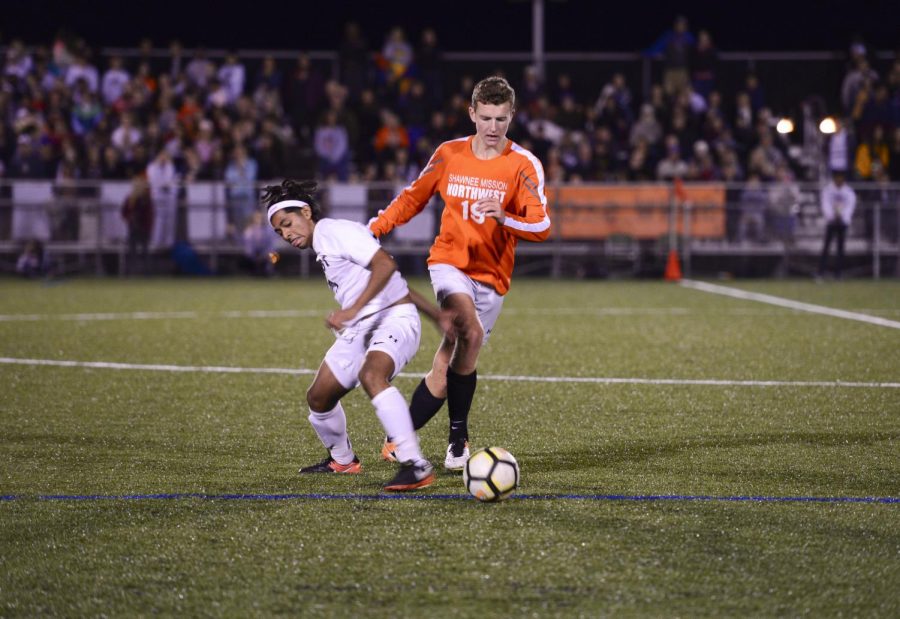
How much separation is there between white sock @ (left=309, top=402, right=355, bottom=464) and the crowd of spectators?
15.9 m

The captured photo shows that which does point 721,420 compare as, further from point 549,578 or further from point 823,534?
point 549,578

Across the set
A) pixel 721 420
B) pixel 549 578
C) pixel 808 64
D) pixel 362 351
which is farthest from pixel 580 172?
pixel 549 578

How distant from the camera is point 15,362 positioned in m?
10.6

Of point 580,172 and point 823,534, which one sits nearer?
point 823,534

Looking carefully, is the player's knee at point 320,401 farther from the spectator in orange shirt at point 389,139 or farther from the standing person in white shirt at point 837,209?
the spectator in orange shirt at point 389,139

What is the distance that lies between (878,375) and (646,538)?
18.2 ft

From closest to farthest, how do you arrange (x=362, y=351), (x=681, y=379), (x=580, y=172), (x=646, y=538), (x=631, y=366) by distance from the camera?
(x=646, y=538) → (x=362, y=351) → (x=681, y=379) → (x=631, y=366) → (x=580, y=172)

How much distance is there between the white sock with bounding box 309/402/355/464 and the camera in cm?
611

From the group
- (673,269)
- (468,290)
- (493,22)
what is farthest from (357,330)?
(493,22)

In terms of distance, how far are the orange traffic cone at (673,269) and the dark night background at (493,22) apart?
994cm

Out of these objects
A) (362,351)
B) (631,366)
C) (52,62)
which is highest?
(52,62)

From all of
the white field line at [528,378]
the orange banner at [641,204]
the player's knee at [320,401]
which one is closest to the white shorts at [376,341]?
the player's knee at [320,401]

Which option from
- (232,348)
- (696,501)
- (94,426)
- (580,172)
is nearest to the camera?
(696,501)

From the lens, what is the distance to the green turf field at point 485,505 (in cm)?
428
